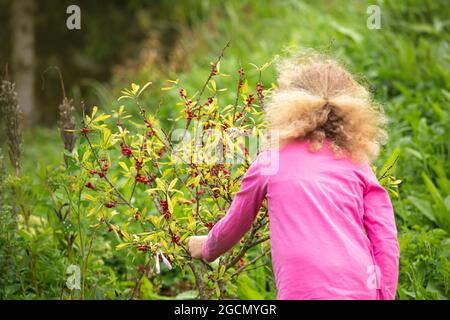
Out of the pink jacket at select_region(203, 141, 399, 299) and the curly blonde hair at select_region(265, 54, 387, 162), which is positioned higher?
the curly blonde hair at select_region(265, 54, 387, 162)

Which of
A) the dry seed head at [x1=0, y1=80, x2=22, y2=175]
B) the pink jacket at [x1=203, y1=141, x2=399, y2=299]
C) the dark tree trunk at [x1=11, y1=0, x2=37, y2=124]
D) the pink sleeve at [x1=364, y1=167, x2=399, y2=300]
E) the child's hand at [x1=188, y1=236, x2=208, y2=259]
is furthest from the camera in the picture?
the dark tree trunk at [x1=11, y1=0, x2=37, y2=124]

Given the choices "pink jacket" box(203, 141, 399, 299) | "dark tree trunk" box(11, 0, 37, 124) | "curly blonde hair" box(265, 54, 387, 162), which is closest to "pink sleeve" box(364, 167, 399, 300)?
"pink jacket" box(203, 141, 399, 299)

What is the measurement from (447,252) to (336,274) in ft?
4.89

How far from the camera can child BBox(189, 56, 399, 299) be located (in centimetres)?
223

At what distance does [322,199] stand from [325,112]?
303 millimetres

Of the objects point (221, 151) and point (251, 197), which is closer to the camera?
point (251, 197)

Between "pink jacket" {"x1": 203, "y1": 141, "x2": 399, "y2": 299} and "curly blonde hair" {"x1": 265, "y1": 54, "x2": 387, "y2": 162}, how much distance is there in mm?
43

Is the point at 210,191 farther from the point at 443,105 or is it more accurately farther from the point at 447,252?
the point at 443,105

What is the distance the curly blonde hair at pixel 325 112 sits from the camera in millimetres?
2355

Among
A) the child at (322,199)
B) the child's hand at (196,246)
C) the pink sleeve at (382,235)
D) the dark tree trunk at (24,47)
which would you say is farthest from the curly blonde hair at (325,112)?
the dark tree trunk at (24,47)

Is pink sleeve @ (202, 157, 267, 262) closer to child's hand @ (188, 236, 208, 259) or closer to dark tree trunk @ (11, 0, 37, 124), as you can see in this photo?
child's hand @ (188, 236, 208, 259)

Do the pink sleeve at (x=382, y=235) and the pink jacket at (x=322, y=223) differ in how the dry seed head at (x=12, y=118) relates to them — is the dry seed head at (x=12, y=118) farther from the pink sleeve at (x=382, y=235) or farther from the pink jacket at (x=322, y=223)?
the pink sleeve at (x=382, y=235)
